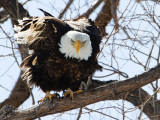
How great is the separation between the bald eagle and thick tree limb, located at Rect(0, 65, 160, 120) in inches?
14.8

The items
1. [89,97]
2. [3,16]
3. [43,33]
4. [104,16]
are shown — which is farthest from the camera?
[3,16]

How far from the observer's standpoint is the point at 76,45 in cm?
439

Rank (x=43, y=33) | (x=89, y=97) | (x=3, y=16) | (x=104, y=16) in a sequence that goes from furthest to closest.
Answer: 1. (x=3, y=16)
2. (x=104, y=16)
3. (x=43, y=33)
4. (x=89, y=97)

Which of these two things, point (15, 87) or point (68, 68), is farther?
point (15, 87)

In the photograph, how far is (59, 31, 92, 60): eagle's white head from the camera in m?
4.31

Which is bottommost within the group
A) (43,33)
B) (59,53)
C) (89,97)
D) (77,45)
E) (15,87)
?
(89,97)

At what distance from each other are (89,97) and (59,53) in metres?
0.75

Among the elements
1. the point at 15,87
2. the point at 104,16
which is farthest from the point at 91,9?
the point at 15,87

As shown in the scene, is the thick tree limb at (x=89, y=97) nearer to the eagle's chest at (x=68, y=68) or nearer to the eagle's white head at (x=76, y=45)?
the eagle's chest at (x=68, y=68)

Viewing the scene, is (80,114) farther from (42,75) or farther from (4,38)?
(4,38)

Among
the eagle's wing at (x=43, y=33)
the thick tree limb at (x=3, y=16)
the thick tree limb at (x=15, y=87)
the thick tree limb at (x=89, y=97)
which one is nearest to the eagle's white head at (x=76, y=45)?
the eagle's wing at (x=43, y=33)

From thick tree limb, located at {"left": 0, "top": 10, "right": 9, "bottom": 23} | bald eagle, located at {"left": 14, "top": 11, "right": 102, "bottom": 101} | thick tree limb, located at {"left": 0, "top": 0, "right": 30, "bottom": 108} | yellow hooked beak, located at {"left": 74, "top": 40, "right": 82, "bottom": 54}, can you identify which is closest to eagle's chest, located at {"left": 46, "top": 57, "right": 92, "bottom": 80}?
bald eagle, located at {"left": 14, "top": 11, "right": 102, "bottom": 101}

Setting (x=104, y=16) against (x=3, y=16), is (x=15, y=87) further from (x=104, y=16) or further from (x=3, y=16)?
(x=104, y=16)

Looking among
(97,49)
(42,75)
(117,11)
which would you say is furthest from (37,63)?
(117,11)
